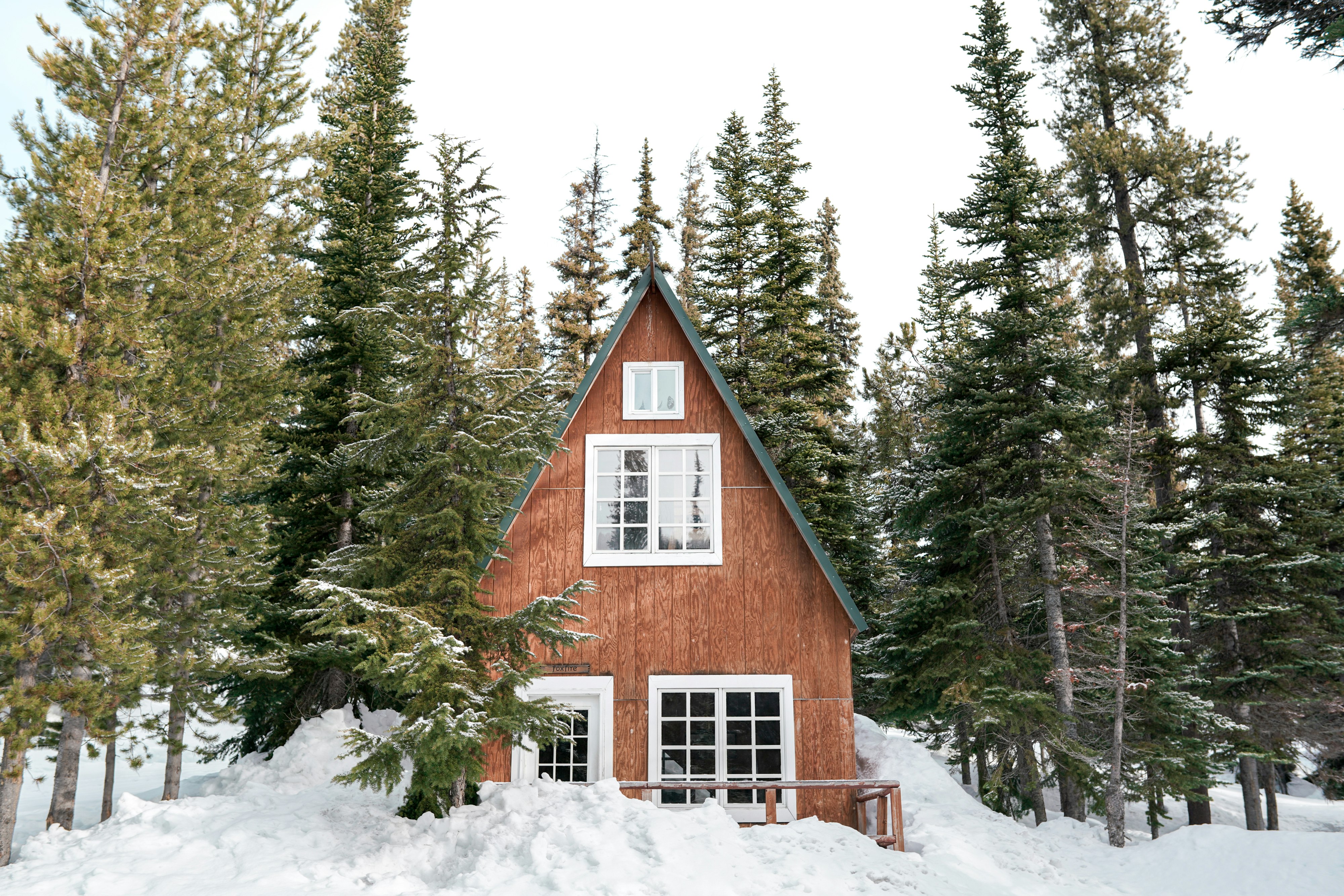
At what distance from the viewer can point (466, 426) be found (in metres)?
11.0

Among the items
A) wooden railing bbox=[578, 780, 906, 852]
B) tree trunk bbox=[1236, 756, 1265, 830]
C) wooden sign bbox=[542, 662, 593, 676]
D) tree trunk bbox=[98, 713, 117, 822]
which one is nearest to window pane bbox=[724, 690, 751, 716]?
wooden railing bbox=[578, 780, 906, 852]

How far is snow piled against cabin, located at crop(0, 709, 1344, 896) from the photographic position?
27.7 feet

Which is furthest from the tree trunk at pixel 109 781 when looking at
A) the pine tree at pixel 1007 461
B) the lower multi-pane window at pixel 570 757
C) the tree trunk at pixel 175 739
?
the pine tree at pixel 1007 461

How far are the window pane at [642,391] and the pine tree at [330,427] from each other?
4288 millimetres

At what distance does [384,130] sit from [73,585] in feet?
45.3

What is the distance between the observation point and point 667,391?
13438 millimetres

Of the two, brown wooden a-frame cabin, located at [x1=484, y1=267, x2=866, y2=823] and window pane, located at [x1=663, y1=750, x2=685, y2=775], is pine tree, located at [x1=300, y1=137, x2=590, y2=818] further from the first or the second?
window pane, located at [x1=663, y1=750, x2=685, y2=775]

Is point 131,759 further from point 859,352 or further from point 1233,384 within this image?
point 859,352

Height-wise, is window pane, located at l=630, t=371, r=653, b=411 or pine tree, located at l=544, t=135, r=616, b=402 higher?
pine tree, located at l=544, t=135, r=616, b=402

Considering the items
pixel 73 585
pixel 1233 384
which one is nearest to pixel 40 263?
pixel 73 585

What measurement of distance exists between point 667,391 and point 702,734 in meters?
5.59

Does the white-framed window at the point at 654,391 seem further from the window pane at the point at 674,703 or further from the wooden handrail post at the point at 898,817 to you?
the wooden handrail post at the point at 898,817

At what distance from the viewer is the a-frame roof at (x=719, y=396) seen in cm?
1250

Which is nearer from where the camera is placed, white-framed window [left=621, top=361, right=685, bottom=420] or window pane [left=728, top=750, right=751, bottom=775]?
window pane [left=728, top=750, right=751, bottom=775]
